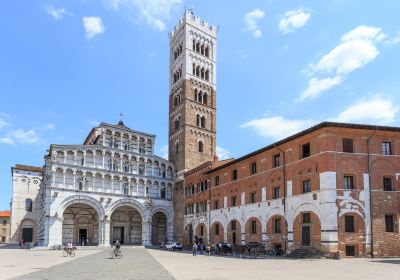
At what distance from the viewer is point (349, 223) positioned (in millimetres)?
31188

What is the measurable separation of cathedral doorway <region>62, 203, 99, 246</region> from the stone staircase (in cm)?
3457

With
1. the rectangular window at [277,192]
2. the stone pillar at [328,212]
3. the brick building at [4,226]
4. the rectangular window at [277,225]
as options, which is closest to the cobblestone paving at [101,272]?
the stone pillar at [328,212]

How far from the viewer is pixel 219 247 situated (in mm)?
40156

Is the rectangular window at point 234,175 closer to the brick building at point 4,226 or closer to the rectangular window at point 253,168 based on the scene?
the rectangular window at point 253,168

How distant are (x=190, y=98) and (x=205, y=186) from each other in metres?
16.6

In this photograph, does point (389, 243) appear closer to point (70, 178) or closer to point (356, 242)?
point (356, 242)

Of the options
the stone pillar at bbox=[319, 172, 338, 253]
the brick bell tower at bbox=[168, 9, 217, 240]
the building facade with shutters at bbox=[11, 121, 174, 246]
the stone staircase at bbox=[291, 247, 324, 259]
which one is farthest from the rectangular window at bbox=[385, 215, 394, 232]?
the building facade with shutters at bbox=[11, 121, 174, 246]

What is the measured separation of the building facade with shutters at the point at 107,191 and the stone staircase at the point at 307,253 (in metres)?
31.8

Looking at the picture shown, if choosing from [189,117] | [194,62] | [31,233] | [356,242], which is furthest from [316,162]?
→ [31,233]

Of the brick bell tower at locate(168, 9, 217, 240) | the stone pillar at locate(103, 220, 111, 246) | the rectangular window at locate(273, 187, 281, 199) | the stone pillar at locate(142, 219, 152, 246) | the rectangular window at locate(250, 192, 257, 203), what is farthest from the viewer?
the brick bell tower at locate(168, 9, 217, 240)

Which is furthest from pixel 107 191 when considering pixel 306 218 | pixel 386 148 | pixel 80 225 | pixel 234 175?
pixel 386 148

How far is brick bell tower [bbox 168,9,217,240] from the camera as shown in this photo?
6203 cm

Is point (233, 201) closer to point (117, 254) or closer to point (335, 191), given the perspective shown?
point (335, 191)

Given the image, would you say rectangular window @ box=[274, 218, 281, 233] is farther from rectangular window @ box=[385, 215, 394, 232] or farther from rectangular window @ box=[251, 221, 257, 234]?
rectangular window @ box=[385, 215, 394, 232]
